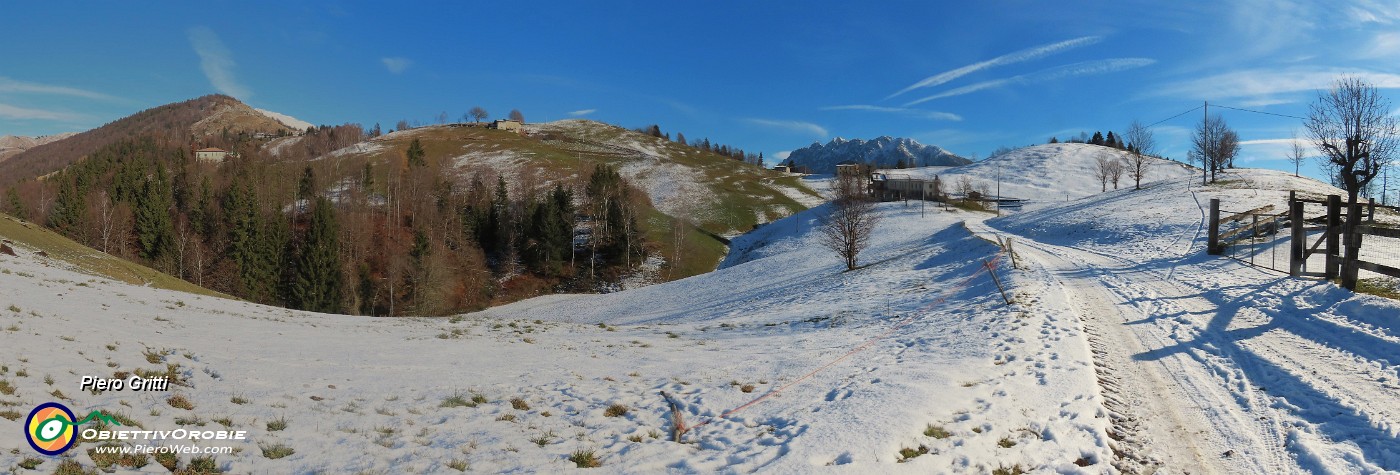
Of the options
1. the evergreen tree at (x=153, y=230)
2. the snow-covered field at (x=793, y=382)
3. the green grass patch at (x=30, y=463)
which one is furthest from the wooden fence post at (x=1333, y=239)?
the evergreen tree at (x=153, y=230)

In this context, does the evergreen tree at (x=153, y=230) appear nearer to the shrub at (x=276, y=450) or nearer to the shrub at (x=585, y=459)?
the shrub at (x=276, y=450)

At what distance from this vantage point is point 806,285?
33.5 m

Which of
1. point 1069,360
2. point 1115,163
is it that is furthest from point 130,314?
point 1115,163

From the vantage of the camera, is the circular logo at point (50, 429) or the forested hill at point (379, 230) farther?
the forested hill at point (379, 230)

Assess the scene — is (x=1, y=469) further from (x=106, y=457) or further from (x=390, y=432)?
(x=390, y=432)

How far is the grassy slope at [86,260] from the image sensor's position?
29.9 m

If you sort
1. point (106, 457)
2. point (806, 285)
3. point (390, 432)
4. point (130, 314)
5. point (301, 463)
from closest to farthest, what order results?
point (106, 457) < point (301, 463) < point (390, 432) < point (130, 314) < point (806, 285)

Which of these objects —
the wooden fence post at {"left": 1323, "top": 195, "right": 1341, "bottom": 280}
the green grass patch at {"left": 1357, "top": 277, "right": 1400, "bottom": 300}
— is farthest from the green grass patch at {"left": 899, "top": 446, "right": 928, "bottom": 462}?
the wooden fence post at {"left": 1323, "top": 195, "right": 1341, "bottom": 280}

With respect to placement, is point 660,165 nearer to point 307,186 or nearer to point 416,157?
point 416,157

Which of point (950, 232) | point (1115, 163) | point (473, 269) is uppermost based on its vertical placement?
point (1115, 163)

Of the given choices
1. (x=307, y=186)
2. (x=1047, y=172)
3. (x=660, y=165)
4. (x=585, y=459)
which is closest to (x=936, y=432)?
(x=585, y=459)

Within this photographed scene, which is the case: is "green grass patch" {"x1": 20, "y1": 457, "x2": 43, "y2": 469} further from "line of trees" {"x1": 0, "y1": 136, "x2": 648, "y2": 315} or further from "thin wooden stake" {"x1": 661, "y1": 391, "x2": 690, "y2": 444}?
"line of trees" {"x1": 0, "y1": 136, "x2": 648, "y2": 315}

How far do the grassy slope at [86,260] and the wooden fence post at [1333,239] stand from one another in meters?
44.8

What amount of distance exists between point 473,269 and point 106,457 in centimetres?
7079
